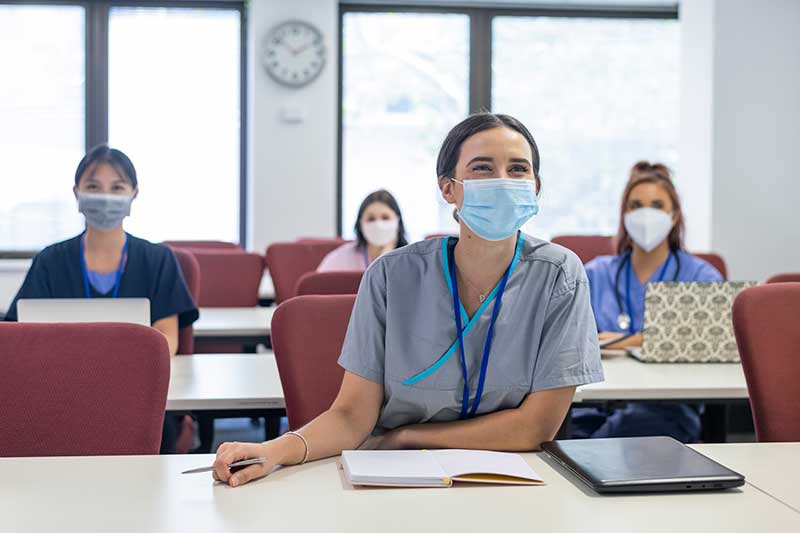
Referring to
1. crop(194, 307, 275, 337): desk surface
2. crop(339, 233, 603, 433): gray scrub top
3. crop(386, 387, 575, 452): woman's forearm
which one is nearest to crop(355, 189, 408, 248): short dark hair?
crop(194, 307, 275, 337): desk surface

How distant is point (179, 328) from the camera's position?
10.00 feet

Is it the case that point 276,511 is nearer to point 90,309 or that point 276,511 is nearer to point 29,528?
point 29,528

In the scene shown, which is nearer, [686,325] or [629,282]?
[686,325]

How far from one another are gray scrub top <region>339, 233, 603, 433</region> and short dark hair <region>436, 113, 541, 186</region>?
23 centimetres

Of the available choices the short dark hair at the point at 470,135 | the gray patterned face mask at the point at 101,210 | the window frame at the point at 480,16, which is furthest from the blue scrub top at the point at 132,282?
the window frame at the point at 480,16

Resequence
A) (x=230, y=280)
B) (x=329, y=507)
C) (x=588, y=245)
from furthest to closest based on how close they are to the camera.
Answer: (x=588, y=245)
(x=230, y=280)
(x=329, y=507)

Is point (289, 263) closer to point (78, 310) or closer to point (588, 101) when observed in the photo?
point (78, 310)

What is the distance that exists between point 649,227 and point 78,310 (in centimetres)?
208

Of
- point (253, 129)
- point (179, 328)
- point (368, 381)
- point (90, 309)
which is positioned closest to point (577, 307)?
point (368, 381)

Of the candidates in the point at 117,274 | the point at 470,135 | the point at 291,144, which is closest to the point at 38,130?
the point at 291,144

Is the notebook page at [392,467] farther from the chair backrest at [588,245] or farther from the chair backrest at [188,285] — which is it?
the chair backrest at [588,245]

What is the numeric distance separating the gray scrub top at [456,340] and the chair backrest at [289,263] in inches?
102

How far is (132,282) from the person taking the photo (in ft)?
9.83

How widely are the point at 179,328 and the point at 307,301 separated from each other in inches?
41.7
